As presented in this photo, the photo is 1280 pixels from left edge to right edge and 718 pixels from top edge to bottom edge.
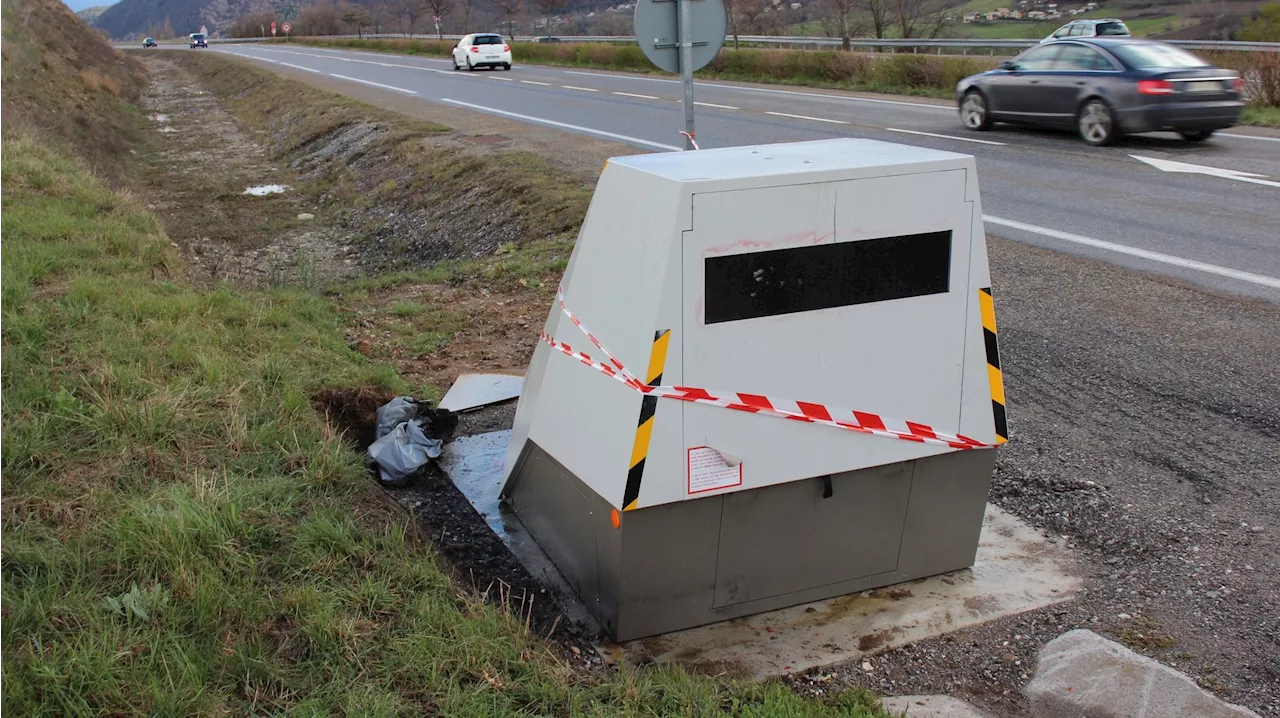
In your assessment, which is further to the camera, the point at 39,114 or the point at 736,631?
the point at 39,114

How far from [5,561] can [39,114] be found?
54.9ft

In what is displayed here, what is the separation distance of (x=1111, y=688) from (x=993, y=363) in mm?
1304

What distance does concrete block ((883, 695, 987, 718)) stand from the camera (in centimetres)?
340

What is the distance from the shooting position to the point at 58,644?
302 cm

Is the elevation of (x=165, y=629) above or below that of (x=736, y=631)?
above

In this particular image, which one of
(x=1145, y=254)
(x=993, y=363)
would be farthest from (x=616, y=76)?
(x=993, y=363)

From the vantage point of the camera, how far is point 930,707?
11.3 feet

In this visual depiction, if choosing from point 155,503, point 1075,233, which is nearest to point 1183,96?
point 1075,233

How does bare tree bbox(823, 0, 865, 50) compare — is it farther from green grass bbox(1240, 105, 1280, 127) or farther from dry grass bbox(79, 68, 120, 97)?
dry grass bbox(79, 68, 120, 97)

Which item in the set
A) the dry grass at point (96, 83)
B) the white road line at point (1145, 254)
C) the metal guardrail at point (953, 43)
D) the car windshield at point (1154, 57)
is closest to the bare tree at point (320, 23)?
the metal guardrail at point (953, 43)

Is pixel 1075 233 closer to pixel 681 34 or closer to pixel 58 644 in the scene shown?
pixel 681 34

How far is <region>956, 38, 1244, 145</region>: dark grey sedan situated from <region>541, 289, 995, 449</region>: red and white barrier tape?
11282 millimetres

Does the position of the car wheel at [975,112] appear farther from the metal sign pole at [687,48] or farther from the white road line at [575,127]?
the metal sign pole at [687,48]

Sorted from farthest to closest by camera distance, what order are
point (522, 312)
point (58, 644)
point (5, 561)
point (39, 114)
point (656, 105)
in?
point (656, 105) → point (39, 114) → point (522, 312) → point (5, 561) → point (58, 644)
